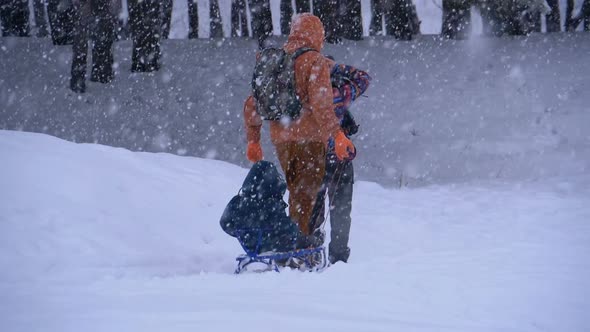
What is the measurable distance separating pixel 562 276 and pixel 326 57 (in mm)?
2029

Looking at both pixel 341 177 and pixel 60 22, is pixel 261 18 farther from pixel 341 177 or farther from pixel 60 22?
pixel 341 177

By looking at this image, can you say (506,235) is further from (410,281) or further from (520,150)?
(520,150)

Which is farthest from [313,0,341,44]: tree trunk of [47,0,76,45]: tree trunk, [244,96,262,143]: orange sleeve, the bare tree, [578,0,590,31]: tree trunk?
[244,96,262,143]: orange sleeve

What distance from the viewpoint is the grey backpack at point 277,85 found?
396 centimetres

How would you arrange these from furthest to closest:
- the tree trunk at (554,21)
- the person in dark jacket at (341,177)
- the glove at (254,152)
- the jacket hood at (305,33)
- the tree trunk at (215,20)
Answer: the tree trunk at (215,20)
the tree trunk at (554,21)
the glove at (254,152)
the person in dark jacket at (341,177)
the jacket hood at (305,33)

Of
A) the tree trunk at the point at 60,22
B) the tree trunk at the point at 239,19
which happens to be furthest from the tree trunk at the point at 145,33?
the tree trunk at the point at 239,19

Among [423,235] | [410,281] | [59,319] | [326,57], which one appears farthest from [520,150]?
[59,319]

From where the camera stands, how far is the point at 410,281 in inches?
129

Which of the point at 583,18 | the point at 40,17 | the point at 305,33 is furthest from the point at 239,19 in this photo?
the point at 305,33

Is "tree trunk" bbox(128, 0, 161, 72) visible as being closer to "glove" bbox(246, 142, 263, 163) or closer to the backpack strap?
"glove" bbox(246, 142, 263, 163)

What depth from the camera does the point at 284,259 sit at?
3.99 meters

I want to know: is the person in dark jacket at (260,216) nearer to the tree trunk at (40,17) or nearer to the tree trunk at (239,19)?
the tree trunk at (239,19)

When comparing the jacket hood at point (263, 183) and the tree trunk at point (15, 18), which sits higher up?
the tree trunk at point (15, 18)

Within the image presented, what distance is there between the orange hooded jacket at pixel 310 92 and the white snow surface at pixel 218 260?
0.94 metres
